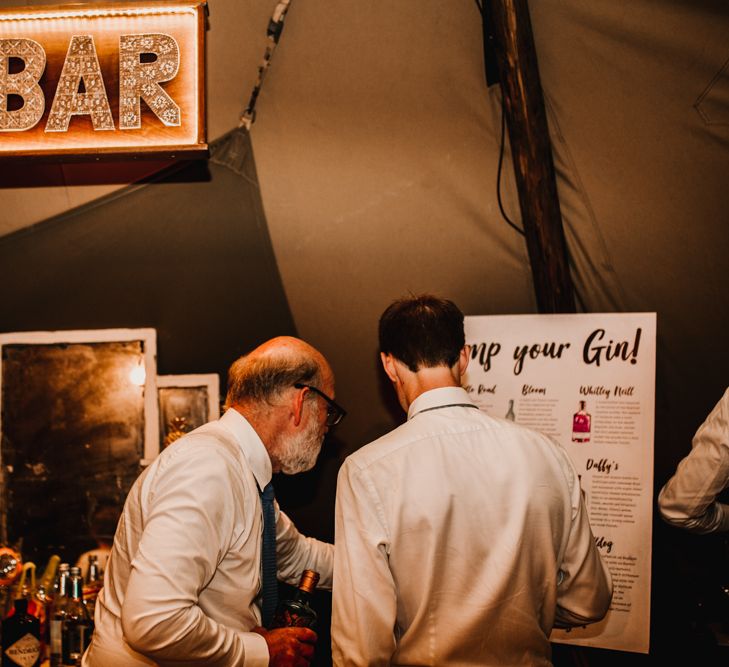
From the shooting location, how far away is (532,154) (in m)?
2.67

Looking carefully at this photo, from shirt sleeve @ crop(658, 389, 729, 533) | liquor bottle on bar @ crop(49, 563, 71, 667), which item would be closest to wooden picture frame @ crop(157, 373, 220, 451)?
liquor bottle on bar @ crop(49, 563, 71, 667)

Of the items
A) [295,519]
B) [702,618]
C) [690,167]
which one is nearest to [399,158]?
[690,167]

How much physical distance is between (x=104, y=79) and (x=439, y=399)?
6.17 ft

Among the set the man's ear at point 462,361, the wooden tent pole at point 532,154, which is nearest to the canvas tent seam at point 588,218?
the wooden tent pole at point 532,154

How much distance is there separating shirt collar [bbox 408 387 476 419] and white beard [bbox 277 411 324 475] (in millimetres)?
Result: 441

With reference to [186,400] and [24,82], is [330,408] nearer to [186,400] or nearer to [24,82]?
[186,400]

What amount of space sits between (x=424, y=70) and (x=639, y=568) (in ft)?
7.18

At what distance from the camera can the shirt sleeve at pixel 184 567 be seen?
1636 mm

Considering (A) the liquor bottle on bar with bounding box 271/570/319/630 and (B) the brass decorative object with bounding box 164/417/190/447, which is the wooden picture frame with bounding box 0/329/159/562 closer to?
(B) the brass decorative object with bounding box 164/417/190/447

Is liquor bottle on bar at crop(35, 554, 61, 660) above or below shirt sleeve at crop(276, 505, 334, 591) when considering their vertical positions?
below

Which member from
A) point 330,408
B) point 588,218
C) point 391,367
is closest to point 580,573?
point 391,367

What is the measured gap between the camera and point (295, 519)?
2.90m

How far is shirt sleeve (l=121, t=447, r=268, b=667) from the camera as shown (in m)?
1.64

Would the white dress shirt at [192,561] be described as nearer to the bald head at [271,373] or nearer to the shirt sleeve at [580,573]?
the bald head at [271,373]
